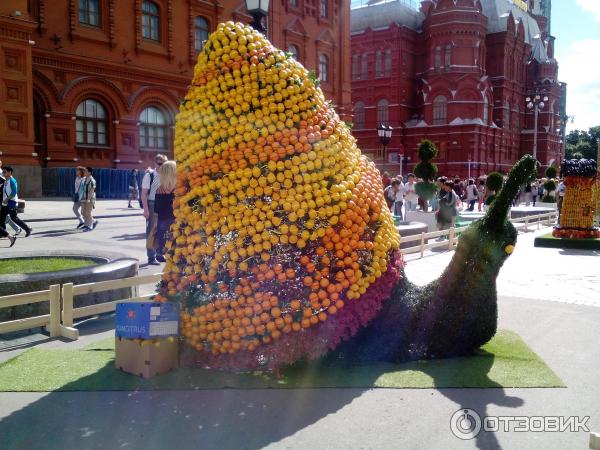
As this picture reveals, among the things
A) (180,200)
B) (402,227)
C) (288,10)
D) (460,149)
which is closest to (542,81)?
(460,149)

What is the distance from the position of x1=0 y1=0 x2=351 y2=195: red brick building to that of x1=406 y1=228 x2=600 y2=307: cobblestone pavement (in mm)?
16940

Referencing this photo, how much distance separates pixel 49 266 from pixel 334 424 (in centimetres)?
522

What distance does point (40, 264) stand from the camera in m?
7.62

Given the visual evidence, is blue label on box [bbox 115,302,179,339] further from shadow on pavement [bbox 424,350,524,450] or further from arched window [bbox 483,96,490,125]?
arched window [bbox 483,96,490,125]

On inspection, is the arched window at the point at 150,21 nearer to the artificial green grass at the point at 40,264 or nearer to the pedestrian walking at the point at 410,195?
the pedestrian walking at the point at 410,195

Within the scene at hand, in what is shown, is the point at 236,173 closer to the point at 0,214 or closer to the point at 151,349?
the point at 151,349

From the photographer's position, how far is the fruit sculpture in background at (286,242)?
4.53 metres

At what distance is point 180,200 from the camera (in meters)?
4.90

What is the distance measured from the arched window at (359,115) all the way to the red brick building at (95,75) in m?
20.4

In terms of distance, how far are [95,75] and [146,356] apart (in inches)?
1018

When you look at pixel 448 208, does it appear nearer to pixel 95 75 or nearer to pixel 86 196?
pixel 86 196

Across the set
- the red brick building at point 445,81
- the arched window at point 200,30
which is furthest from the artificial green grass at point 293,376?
the red brick building at point 445,81

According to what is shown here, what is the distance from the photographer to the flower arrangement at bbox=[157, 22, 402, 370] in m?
4.52

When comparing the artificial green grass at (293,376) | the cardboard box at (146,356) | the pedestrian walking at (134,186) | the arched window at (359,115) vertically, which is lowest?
the artificial green grass at (293,376)
